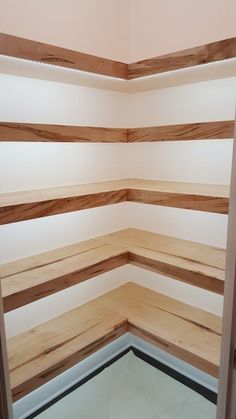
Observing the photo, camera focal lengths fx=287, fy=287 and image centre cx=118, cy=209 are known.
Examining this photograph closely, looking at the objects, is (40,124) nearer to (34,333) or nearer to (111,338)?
(34,333)

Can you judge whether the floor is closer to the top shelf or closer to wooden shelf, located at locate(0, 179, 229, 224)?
wooden shelf, located at locate(0, 179, 229, 224)

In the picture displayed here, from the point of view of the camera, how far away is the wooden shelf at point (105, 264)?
1314 mm

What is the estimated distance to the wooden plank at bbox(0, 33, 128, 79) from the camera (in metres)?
1.17

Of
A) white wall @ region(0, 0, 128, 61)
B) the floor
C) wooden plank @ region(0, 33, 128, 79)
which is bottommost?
the floor

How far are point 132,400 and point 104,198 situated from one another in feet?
3.46

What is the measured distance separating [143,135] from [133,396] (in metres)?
1.50

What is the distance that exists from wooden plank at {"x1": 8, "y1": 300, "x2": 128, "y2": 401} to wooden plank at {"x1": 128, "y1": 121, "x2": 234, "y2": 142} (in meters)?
1.14

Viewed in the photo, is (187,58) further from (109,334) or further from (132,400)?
(132,400)

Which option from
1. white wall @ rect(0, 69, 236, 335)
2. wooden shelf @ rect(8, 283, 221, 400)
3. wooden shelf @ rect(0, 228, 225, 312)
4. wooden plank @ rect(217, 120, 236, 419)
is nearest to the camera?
wooden plank @ rect(217, 120, 236, 419)

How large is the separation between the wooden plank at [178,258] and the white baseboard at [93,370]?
0.54 metres

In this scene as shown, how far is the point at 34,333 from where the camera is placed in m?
1.61

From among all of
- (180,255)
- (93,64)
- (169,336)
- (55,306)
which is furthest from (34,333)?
(93,64)

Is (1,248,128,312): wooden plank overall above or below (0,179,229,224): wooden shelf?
below

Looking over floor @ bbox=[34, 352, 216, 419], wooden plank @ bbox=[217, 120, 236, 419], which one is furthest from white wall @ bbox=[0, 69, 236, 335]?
wooden plank @ bbox=[217, 120, 236, 419]
